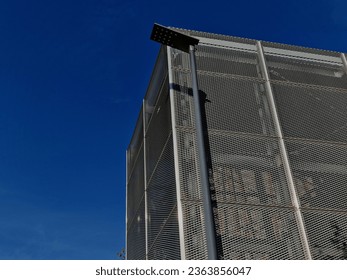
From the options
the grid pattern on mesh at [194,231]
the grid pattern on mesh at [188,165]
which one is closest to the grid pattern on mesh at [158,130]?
the grid pattern on mesh at [188,165]

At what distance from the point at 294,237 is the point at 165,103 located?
5.05m

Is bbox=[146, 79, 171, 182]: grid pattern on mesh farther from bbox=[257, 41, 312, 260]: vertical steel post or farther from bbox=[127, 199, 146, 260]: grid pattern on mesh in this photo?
bbox=[257, 41, 312, 260]: vertical steel post

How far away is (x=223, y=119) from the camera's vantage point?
1095cm

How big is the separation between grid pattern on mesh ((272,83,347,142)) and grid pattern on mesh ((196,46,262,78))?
3.17ft

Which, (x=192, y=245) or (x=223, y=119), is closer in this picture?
(x=192, y=245)

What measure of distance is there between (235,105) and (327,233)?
4.00 meters

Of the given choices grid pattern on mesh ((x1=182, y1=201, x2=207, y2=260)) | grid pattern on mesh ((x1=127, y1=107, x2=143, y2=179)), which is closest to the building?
grid pattern on mesh ((x1=182, y1=201, x2=207, y2=260))

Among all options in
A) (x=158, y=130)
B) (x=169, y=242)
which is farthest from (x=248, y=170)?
(x=158, y=130)

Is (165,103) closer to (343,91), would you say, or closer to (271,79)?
(271,79)

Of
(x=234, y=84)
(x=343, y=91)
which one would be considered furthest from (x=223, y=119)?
(x=343, y=91)

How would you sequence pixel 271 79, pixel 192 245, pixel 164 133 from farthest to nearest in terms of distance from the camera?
pixel 271 79 < pixel 164 133 < pixel 192 245

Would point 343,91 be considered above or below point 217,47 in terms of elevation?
below

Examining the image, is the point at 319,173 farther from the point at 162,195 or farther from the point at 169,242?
the point at 169,242

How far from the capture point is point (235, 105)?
11.4 m
